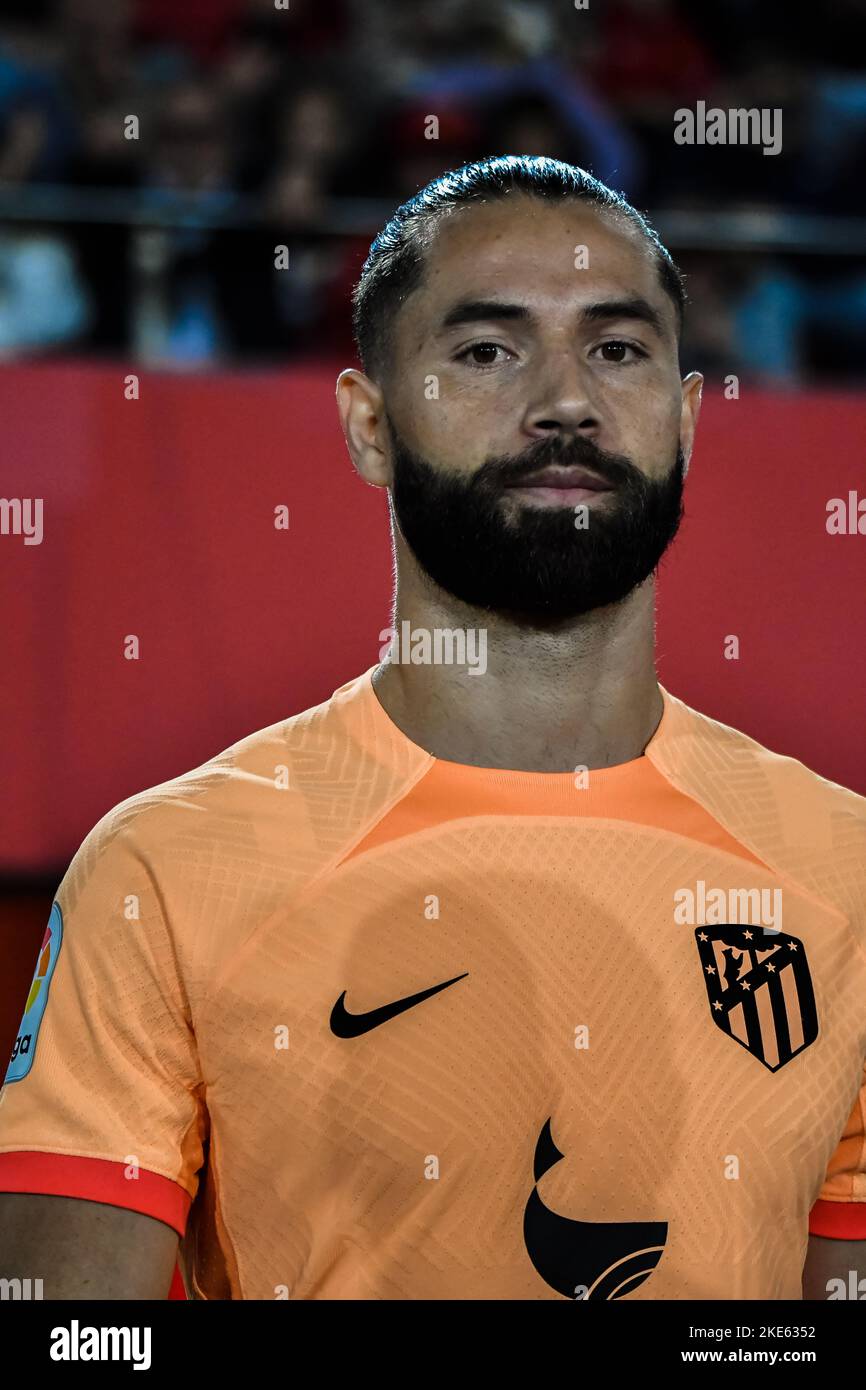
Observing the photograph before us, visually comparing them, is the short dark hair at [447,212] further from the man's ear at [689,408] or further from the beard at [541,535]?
the beard at [541,535]

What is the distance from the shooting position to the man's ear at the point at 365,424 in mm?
1918

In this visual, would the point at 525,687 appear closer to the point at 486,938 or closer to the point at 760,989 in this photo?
the point at 486,938

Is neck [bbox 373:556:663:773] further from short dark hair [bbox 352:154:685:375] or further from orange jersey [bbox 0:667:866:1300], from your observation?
short dark hair [bbox 352:154:685:375]

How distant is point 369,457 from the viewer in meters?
1.94

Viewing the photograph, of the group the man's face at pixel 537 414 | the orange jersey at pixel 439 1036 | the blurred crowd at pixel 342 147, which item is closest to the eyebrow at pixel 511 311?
the man's face at pixel 537 414

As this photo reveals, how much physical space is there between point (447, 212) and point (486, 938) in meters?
0.84

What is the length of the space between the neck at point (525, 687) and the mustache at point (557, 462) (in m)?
0.15

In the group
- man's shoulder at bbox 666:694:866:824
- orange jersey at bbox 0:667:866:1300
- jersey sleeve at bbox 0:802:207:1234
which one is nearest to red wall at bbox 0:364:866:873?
man's shoulder at bbox 666:694:866:824

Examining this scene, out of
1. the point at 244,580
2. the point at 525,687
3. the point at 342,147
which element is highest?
the point at 342,147

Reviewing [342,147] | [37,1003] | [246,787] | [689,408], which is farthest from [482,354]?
[342,147]

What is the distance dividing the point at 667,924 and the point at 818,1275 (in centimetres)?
48

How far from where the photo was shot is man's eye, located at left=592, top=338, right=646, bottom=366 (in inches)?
70.7

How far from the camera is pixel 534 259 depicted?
1803mm
